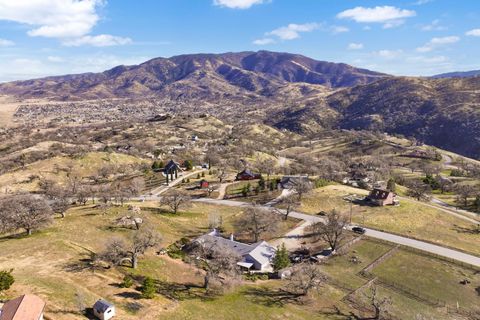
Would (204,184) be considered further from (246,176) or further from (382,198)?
(382,198)

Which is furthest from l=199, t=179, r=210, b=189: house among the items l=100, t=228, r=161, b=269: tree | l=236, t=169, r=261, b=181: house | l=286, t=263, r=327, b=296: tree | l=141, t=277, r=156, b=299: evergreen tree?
l=141, t=277, r=156, b=299: evergreen tree

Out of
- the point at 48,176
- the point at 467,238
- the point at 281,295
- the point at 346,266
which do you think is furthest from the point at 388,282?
the point at 48,176

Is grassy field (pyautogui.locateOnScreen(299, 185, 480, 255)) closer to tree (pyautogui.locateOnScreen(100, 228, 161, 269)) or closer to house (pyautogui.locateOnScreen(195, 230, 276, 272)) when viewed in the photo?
house (pyautogui.locateOnScreen(195, 230, 276, 272))

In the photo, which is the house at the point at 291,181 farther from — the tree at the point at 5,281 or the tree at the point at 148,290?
the tree at the point at 5,281

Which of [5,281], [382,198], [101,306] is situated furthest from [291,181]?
[5,281]

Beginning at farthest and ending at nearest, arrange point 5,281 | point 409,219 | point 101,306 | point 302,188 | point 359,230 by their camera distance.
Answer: point 302,188 → point 409,219 → point 359,230 → point 5,281 → point 101,306
